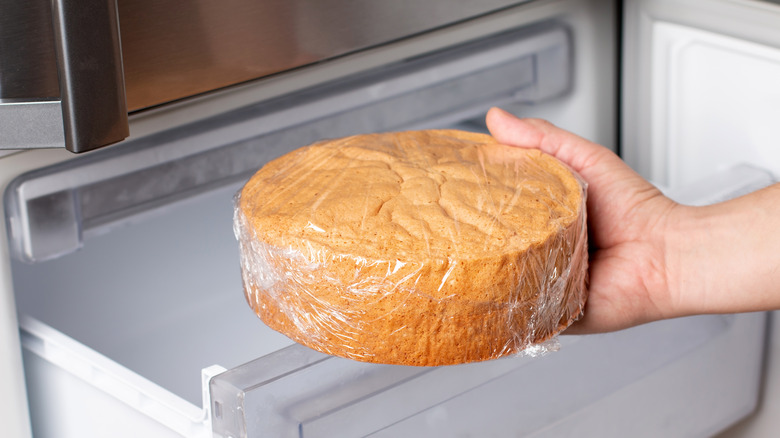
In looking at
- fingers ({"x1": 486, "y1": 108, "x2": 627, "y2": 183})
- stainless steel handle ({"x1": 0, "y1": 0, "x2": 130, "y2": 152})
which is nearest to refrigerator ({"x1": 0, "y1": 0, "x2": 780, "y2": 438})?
stainless steel handle ({"x1": 0, "y1": 0, "x2": 130, "y2": 152})

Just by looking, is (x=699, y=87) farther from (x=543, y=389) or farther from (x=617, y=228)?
(x=543, y=389)

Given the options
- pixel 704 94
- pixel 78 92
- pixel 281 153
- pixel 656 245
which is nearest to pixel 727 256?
pixel 656 245

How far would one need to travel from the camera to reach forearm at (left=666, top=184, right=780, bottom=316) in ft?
2.44

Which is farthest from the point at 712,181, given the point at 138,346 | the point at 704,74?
the point at 138,346

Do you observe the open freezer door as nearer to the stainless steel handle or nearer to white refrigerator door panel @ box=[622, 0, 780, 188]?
white refrigerator door panel @ box=[622, 0, 780, 188]

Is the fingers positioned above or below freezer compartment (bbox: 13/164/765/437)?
above

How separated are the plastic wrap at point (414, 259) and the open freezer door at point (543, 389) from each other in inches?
1.4

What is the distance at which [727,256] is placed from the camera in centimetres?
76

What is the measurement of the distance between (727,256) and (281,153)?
0.43m

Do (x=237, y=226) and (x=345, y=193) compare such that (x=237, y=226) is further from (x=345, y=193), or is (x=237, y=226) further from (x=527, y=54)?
(x=527, y=54)

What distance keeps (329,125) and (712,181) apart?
1.34 ft

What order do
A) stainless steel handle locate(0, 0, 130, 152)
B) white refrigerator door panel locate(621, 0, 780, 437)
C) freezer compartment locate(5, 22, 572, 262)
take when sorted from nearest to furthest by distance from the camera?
stainless steel handle locate(0, 0, 130, 152) < freezer compartment locate(5, 22, 572, 262) < white refrigerator door panel locate(621, 0, 780, 437)

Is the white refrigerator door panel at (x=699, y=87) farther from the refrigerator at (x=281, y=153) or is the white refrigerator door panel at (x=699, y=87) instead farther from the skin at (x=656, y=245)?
the skin at (x=656, y=245)

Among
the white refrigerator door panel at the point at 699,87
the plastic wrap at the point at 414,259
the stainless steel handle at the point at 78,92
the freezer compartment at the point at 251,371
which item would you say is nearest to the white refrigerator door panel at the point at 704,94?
the white refrigerator door panel at the point at 699,87
